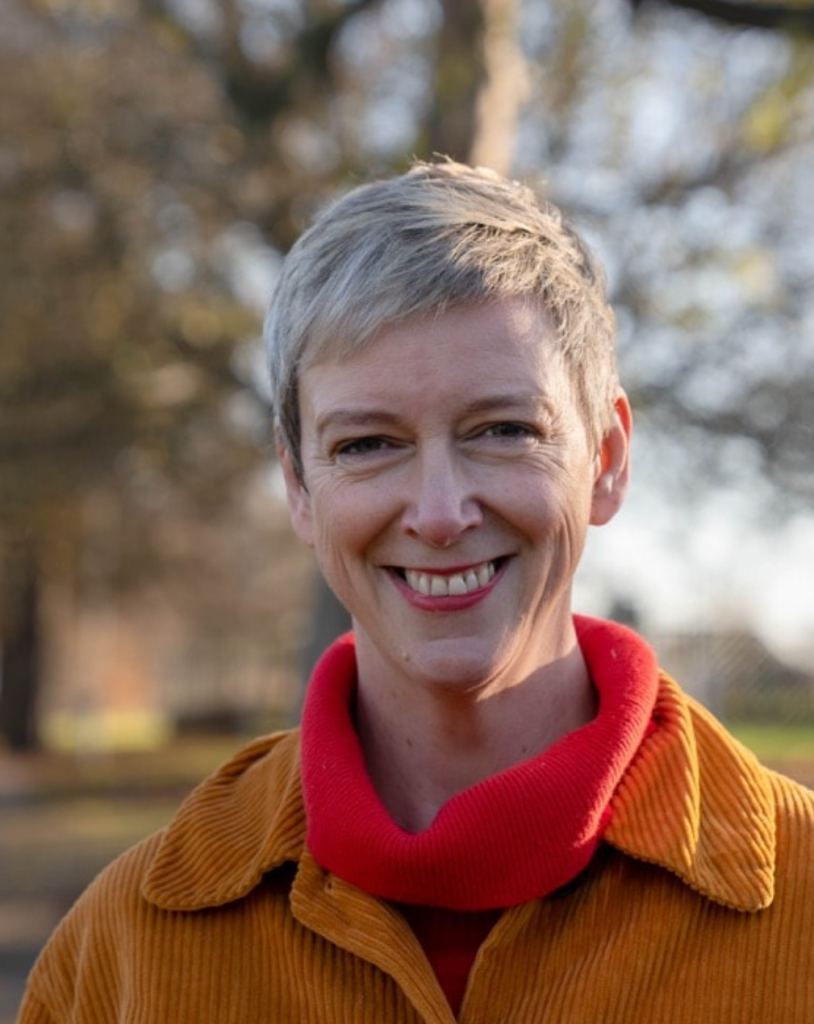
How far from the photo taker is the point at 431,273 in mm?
2207

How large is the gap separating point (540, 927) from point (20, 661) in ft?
90.7

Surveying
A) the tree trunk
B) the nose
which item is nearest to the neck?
the nose

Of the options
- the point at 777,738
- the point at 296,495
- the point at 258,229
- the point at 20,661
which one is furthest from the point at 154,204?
the point at 20,661

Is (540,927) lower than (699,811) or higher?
lower

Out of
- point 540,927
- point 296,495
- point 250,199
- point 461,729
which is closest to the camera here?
point 540,927

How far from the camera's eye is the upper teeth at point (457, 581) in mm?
2213

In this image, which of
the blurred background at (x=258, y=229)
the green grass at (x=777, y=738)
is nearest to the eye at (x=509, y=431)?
the blurred background at (x=258, y=229)

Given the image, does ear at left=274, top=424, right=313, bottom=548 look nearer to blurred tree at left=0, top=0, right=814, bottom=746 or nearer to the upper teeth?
the upper teeth

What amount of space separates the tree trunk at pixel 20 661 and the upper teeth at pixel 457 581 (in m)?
24.5

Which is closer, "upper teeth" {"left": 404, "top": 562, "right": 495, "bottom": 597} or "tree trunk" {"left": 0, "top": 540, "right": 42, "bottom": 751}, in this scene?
"upper teeth" {"left": 404, "top": 562, "right": 495, "bottom": 597}

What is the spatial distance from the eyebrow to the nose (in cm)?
7

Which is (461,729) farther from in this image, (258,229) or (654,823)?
(258,229)

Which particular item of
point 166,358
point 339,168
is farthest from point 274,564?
point 339,168

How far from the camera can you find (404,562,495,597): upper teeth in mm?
2213
